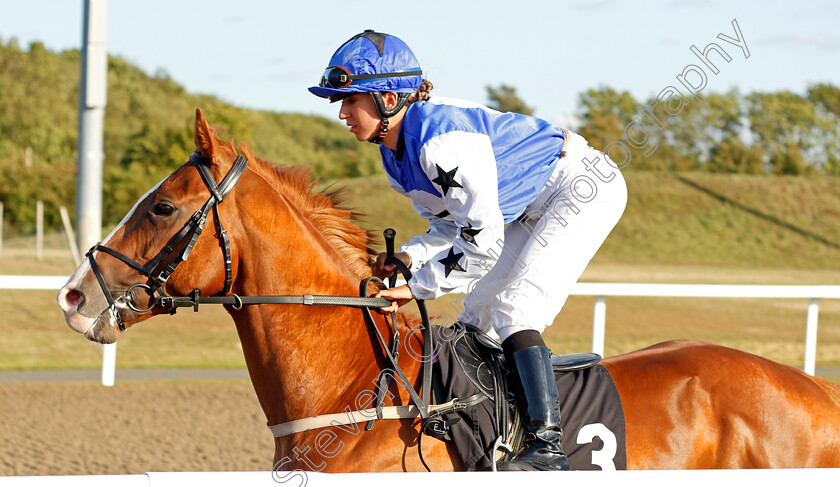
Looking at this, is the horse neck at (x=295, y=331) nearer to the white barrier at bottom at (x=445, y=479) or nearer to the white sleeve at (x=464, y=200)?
the white sleeve at (x=464, y=200)

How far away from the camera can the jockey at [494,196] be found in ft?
7.55

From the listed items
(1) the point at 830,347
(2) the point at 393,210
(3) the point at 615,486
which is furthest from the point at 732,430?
(2) the point at 393,210

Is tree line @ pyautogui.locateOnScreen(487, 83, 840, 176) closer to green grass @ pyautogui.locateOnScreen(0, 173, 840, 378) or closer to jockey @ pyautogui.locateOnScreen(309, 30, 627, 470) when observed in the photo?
green grass @ pyautogui.locateOnScreen(0, 173, 840, 378)

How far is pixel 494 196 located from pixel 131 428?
4.14 meters

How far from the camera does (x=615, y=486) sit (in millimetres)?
1446

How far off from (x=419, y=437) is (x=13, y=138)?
41.7m

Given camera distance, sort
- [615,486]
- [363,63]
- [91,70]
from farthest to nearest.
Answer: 1. [91,70]
2. [363,63]
3. [615,486]

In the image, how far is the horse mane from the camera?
2.51 meters

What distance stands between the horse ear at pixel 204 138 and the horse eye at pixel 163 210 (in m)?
0.18

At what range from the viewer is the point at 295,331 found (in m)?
2.38

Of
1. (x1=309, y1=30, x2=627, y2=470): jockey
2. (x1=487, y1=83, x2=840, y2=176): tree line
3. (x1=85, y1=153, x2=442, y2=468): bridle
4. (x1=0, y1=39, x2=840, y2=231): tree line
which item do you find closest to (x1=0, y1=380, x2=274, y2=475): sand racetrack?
(x1=85, y1=153, x2=442, y2=468): bridle

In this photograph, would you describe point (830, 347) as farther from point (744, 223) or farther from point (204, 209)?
point (744, 223)

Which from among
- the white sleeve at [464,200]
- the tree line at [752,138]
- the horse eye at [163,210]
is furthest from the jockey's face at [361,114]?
the tree line at [752,138]

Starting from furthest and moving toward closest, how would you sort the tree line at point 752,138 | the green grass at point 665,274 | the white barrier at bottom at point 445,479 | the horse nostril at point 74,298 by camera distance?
the tree line at point 752,138 < the green grass at point 665,274 < the horse nostril at point 74,298 < the white barrier at bottom at point 445,479
